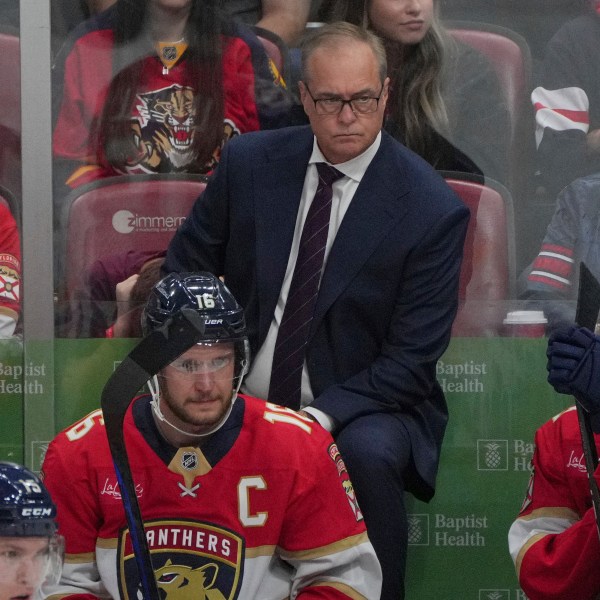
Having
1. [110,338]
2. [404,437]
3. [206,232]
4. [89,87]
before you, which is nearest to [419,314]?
[404,437]

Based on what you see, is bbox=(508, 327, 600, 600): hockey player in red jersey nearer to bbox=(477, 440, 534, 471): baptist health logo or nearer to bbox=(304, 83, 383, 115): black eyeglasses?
bbox=(477, 440, 534, 471): baptist health logo

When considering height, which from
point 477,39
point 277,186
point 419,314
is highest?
point 477,39

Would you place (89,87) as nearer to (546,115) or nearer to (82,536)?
(546,115)

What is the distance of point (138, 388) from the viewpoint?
221 centimetres

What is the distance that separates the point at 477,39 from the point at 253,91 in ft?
1.86

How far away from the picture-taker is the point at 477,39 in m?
3.48

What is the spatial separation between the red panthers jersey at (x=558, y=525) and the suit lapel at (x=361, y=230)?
0.56 m

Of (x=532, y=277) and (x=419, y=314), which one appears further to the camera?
(x=532, y=277)

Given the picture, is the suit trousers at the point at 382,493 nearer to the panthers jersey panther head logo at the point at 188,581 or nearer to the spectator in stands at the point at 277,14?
the panthers jersey panther head logo at the point at 188,581

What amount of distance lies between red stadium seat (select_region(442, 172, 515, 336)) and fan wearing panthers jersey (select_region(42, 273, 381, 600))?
101 cm

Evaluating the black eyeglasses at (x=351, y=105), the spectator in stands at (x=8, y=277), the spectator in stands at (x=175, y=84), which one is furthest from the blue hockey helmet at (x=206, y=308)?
the spectator in stands at (x=175, y=84)

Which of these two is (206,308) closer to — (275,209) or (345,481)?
(345,481)

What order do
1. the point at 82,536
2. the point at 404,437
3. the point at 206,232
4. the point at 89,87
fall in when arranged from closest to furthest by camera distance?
the point at 82,536, the point at 404,437, the point at 206,232, the point at 89,87

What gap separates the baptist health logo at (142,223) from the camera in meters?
3.38
